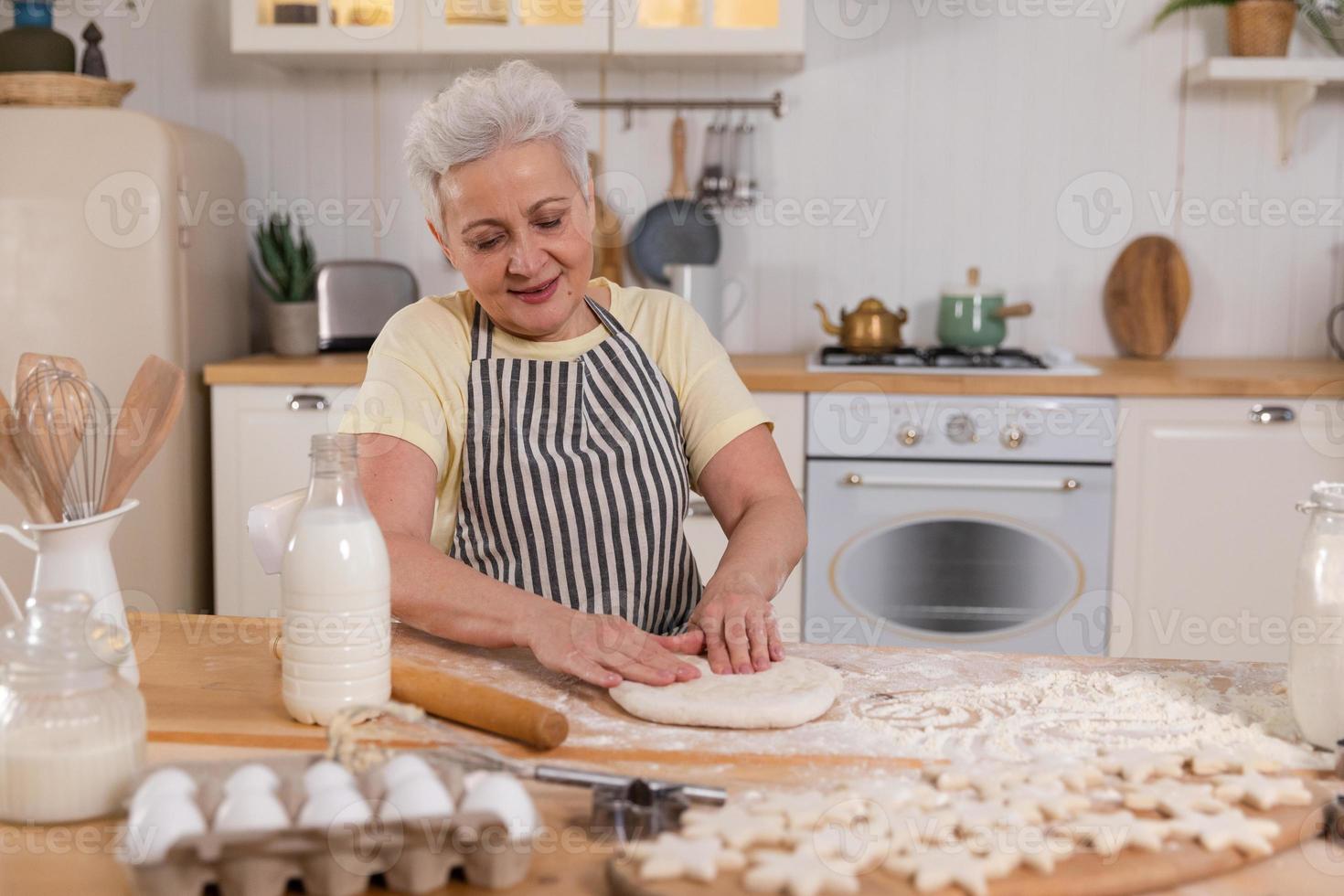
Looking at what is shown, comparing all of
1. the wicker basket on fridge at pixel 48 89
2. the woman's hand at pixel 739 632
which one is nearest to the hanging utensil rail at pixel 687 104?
the wicker basket on fridge at pixel 48 89

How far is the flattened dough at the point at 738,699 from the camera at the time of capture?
108cm

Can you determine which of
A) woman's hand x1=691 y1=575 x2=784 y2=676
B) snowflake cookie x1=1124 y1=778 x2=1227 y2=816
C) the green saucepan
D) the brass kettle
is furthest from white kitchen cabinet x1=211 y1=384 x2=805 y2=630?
snowflake cookie x1=1124 y1=778 x2=1227 y2=816

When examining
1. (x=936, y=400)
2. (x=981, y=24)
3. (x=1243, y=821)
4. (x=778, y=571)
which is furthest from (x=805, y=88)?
(x=1243, y=821)

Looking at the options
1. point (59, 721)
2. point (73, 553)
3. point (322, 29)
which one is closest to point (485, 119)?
point (73, 553)

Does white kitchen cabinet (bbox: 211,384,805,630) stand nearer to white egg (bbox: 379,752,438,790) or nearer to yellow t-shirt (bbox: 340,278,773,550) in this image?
yellow t-shirt (bbox: 340,278,773,550)

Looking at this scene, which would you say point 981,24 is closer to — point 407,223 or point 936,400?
point 936,400

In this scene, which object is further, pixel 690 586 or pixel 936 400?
pixel 936 400

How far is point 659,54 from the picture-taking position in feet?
9.53

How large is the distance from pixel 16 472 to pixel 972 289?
93.8 inches

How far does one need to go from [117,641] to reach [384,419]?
1.63ft

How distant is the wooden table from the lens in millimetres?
825

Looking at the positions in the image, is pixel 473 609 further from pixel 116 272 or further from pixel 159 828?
pixel 116 272

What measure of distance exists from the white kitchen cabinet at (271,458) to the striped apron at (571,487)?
1.12 m

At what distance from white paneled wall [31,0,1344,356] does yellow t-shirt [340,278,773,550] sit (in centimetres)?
158
